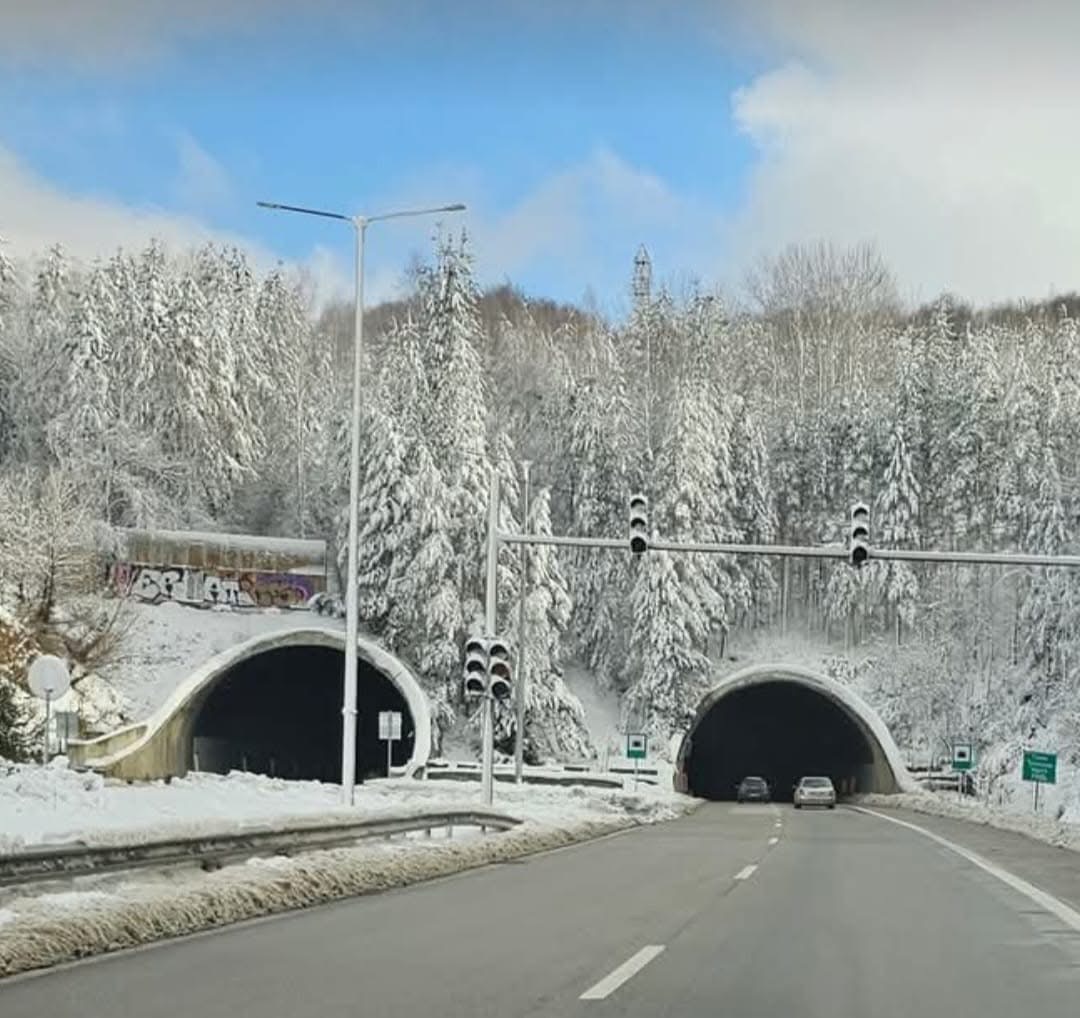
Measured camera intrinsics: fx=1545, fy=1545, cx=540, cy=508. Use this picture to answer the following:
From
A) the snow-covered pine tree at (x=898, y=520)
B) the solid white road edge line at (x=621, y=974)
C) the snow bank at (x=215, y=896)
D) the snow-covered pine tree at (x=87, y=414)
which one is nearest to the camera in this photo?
the solid white road edge line at (x=621, y=974)

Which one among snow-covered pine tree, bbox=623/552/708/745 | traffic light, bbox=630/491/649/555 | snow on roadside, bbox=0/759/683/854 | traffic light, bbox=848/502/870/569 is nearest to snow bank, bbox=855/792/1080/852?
traffic light, bbox=848/502/870/569

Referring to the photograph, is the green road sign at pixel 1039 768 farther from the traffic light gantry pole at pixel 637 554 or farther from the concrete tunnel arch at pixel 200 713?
the concrete tunnel arch at pixel 200 713

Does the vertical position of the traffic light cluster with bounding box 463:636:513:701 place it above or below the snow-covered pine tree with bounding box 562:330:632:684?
below

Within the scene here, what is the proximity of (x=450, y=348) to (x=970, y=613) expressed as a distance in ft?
98.5

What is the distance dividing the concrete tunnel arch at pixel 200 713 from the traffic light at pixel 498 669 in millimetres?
20869

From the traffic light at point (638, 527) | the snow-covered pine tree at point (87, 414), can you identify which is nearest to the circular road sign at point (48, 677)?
the traffic light at point (638, 527)

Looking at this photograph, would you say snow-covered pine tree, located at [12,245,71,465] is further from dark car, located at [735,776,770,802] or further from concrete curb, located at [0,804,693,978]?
concrete curb, located at [0,804,693,978]

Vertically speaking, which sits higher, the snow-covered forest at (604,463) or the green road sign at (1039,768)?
the snow-covered forest at (604,463)

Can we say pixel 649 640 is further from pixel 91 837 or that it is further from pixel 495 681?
pixel 91 837

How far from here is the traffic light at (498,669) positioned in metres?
29.0

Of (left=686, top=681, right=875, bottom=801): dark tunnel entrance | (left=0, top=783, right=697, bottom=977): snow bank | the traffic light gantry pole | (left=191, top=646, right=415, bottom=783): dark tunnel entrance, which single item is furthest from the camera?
(left=686, top=681, right=875, bottom=801): dark tunnel entrance

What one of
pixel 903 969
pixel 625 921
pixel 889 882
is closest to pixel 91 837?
pixel 625 921

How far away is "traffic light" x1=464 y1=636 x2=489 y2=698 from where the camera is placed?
2870 centimetres

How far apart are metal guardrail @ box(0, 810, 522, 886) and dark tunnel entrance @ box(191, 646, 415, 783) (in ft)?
118
